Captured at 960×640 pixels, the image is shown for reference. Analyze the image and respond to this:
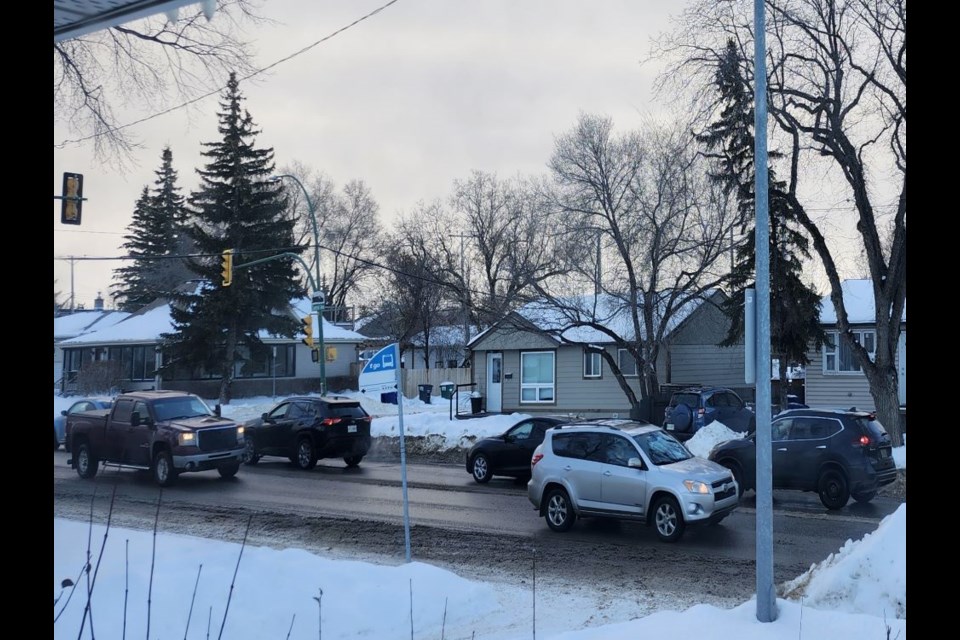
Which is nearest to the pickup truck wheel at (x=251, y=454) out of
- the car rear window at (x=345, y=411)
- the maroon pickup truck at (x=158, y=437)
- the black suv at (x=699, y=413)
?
the maroon pickup truck at (x=158, y=437)

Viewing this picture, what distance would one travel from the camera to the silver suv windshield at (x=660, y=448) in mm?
12896

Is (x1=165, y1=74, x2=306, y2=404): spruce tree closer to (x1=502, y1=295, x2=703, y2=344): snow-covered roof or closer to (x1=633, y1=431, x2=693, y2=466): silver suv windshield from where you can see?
(x1=502, y1=295, x2=703, y2=344): snow-covered roof

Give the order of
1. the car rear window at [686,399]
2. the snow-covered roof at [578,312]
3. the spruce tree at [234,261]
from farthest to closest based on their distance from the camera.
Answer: the spruce tree at [234,261] < the snow-covered roof at [578,312] < the car rear window at [686,399]

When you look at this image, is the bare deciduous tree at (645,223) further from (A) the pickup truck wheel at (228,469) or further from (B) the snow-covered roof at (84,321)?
(B) the snow-covered roof at (84,321)

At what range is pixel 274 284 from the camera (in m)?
44.9

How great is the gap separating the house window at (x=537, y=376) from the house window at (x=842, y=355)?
38.7ft

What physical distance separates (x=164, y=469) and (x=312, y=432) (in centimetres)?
419

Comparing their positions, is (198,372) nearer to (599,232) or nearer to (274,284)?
(274,284)

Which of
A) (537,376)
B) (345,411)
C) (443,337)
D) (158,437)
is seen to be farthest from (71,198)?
(443,337)

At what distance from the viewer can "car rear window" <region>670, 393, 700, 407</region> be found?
25544mm

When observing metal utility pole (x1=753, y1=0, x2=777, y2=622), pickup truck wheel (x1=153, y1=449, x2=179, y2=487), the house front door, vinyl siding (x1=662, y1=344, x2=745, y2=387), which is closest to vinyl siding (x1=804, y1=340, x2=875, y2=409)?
vinyl siding (x1=662, y1=344, x2=745, y2=387)

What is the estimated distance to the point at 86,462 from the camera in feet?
67.2

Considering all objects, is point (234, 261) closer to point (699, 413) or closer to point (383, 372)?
point (699, 413)
